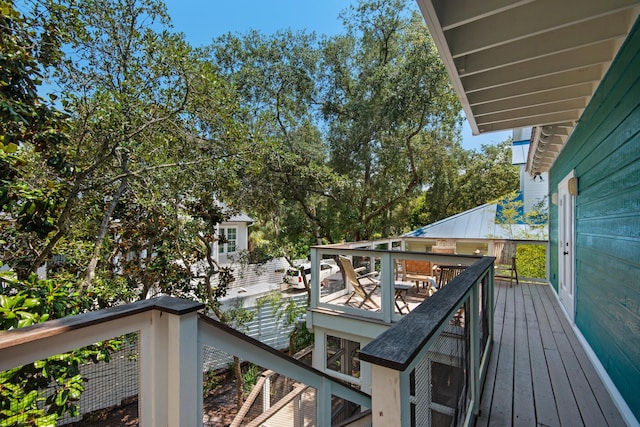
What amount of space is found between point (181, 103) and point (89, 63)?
144cm

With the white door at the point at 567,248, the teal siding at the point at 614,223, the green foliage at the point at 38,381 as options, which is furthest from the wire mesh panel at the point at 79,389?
the white door at the point at 567,248

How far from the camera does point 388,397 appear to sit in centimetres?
86

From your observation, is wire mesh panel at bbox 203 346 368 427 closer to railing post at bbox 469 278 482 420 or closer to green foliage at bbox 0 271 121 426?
green foliage at bbox 0 271 121 426

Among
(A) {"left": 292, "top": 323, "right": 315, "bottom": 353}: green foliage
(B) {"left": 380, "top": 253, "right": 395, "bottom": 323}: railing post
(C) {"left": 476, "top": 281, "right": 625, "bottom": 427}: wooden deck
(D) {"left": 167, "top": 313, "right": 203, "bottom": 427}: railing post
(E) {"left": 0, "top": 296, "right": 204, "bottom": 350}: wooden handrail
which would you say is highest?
(E) {"left": 0, "top": 296, "right": 204, "bottom": 350}: wooden handrail

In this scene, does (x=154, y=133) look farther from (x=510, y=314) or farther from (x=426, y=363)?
(x=510, y=314)

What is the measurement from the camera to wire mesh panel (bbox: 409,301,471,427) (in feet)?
4.00

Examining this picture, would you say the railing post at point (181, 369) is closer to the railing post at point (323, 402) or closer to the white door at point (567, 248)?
the railing post at point (323, 402)

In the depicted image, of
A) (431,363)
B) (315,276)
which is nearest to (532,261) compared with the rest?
(315,276)

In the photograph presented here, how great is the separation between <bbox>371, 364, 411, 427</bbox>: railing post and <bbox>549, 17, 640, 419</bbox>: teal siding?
2.13 meters

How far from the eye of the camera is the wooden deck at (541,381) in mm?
2258

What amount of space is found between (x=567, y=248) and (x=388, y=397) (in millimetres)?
5141

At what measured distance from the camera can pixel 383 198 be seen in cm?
1202

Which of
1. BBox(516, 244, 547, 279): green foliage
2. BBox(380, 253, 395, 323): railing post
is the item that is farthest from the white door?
BBox(516, 244, 547, 279): green foliage

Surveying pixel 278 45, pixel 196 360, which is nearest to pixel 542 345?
pixel 196 360
